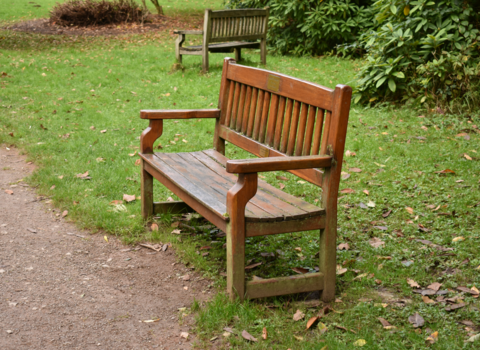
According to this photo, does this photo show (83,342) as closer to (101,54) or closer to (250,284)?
(250,284)

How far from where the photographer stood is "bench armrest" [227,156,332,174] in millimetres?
2768

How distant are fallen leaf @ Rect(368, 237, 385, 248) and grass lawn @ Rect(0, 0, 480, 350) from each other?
0.05ft

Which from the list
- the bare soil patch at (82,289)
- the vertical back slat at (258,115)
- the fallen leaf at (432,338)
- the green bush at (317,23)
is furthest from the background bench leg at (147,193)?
the green bush at (317,23)

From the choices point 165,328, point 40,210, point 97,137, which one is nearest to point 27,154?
point 97,137

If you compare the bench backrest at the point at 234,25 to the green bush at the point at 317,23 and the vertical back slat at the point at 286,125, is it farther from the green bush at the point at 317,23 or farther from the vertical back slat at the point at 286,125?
the vertical back slat at the point at 286,125

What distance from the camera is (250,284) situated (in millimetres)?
3049

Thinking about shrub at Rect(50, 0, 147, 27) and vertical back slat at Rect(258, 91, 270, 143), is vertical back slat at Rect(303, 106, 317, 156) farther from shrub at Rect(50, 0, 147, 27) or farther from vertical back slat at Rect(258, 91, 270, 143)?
shrub at Rect(50, 0, 147, 27)

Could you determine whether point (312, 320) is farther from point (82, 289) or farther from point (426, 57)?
point (426, 57)

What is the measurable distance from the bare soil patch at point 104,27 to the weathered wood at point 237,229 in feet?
44.5

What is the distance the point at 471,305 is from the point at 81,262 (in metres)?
2.63

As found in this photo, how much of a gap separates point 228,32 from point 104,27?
754cm

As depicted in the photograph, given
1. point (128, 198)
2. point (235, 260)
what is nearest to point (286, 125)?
point (235, 260)

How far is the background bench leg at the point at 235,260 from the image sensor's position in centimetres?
290

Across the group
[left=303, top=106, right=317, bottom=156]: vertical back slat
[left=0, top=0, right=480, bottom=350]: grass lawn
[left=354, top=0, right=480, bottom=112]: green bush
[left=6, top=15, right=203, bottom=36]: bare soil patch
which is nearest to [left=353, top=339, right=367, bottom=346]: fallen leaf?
[left=0, top=0, right=480, bottom=350]: grass lawn
